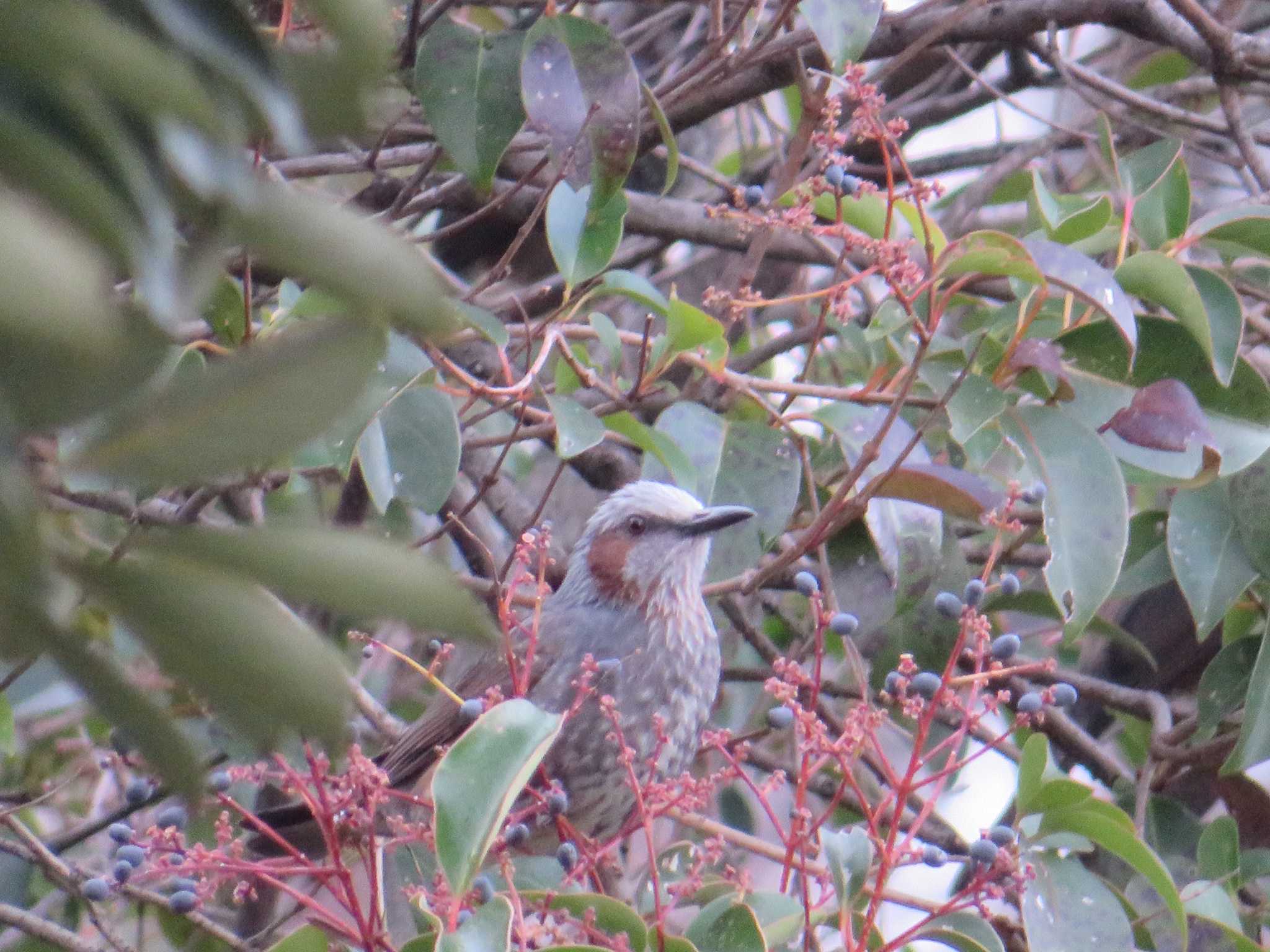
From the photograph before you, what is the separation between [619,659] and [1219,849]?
1.22m

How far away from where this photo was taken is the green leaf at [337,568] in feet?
1.76

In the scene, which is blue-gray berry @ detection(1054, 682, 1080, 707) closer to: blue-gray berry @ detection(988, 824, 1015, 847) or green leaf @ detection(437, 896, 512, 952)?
blue-gray berry @ detection(988, 824, 1015, 847)

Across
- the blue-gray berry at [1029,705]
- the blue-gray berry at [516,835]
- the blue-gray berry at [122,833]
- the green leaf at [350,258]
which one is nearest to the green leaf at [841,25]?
the blue-gray berry at [1029,705]

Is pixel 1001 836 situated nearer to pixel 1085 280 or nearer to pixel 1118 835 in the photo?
pixel 1118 835

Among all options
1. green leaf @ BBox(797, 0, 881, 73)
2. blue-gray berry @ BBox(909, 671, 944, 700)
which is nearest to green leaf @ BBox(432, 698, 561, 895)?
Answer: blue-gray berry @ BBox(909, 671, 944, 700)

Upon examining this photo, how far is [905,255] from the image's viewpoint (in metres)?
2.18

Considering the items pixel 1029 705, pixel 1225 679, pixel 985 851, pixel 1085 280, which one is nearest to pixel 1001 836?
pixel 985 851

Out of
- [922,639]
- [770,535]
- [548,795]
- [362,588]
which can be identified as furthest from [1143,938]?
[362,588]

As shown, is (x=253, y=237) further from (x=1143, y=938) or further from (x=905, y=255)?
(x=1143, y=938)

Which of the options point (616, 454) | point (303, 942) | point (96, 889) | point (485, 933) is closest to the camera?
point (485, 933)

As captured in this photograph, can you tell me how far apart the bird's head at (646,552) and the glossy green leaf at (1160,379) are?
108 cm

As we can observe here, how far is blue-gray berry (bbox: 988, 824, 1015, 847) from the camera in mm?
1936

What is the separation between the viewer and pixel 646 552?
11.4 feet

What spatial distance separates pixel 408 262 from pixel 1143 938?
7.76ft
